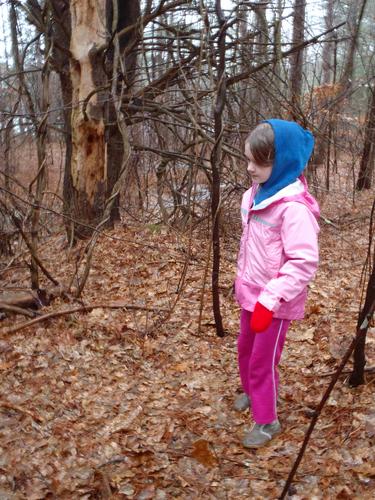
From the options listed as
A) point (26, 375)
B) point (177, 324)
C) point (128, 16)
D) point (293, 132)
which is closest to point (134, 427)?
point (26, 375)

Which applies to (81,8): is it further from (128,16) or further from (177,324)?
(177,324)

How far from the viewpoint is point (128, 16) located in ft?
23.6

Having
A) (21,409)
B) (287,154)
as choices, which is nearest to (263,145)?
(287,154)

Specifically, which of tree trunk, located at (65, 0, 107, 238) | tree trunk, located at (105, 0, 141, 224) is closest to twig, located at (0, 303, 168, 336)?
tree trunk, located at (65, 0, 107, 238)

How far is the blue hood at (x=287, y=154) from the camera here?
8.13ft

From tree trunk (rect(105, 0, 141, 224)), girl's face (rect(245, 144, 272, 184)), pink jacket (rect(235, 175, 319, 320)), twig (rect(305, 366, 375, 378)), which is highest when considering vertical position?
tree trunk (rect(105, 0, 141, 224))

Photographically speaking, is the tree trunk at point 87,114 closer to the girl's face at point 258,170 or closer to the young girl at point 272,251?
the young girl at point 272,251

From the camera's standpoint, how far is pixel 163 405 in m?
3.33

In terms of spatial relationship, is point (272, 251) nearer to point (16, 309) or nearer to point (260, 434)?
point (260, 434)

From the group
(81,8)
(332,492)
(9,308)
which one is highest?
(81,8)

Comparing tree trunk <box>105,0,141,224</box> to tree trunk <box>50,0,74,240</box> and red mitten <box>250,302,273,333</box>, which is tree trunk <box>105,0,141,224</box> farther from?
red mitten <box>250,302,273,333</box>

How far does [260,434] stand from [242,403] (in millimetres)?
391

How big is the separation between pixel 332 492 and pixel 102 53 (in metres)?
5.55

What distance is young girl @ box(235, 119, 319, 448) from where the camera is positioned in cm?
239
